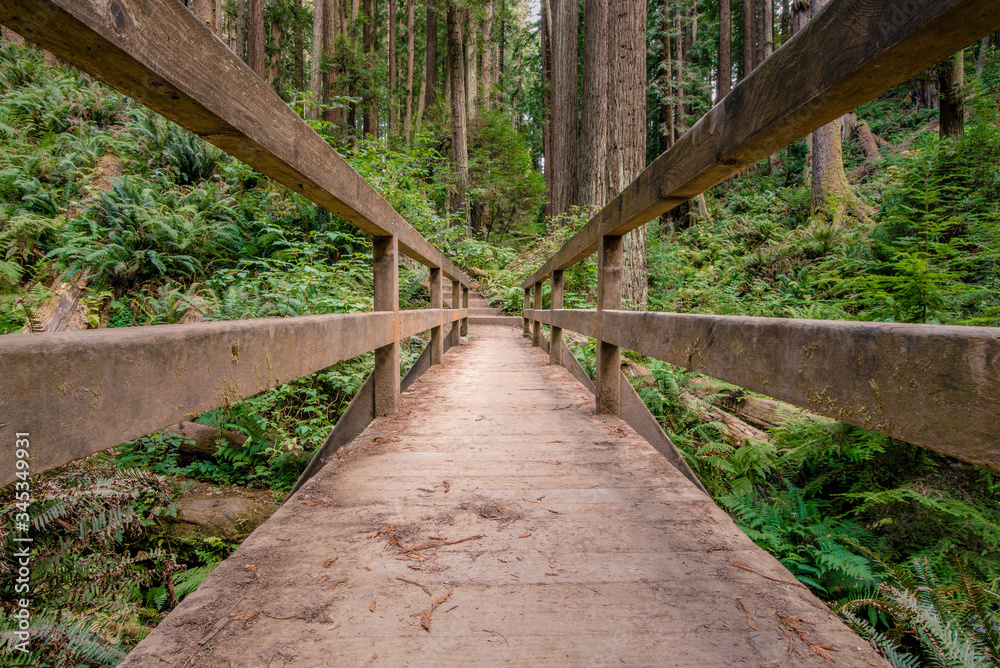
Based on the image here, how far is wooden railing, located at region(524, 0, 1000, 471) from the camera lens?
22.5 inches

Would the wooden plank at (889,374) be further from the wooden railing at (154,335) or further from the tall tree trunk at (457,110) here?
the tall tree trunk at (457,110)

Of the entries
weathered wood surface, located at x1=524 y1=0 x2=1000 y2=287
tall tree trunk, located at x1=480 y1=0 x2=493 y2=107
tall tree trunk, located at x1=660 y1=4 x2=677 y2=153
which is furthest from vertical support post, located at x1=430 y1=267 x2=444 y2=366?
tall tree trunk, located at x1=480 y1=0 x2=493 y2=107

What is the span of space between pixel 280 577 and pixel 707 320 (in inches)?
48.9

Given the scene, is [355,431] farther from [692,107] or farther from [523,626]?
[692,107]

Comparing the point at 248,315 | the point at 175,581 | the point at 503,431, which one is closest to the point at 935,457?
the point at 503,431

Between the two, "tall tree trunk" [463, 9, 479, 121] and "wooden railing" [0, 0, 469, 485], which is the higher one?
"tall tree trunk" [463, 9, 479, 121]

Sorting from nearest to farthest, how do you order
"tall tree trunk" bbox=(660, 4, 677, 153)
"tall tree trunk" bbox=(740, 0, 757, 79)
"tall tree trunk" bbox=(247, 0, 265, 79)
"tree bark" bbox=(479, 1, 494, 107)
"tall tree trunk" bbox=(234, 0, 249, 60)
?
1. "tall tree trunk" bbox=(247, 0, 265, 79)
2. "tall tree trunk" bbox=(660, 4, 677, 153)
3. "tall tree trunk" bbox=(234, 0, 249, 60)
4. "tall tree trunk" bbox=(740, 0, 757, 79)
5. "tree bark" bbox=(479, 1, 494, 107)

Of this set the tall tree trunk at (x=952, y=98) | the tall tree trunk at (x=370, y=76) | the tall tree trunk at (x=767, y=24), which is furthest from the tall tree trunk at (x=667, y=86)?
the tall tree trunk at (x=370, y=76)

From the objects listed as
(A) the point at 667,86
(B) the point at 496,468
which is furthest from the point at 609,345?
(A) the point at 667,86

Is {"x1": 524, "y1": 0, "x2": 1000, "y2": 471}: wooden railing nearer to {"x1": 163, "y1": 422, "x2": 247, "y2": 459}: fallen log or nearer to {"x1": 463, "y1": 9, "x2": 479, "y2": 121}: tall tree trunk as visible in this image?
{"x1": 163, "y1": 422, "x2": 247, "y2": 459}: fallen log

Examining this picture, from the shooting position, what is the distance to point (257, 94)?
1.01m

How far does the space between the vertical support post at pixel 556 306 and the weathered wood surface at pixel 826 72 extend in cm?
248

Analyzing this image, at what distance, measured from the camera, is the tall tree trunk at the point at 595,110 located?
7004 millimetres

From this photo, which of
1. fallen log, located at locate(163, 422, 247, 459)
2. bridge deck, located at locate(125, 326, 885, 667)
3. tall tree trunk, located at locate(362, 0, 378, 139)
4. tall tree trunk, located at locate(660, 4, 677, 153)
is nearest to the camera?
bridge deck, located at locate(125, 326, 885, 667)
